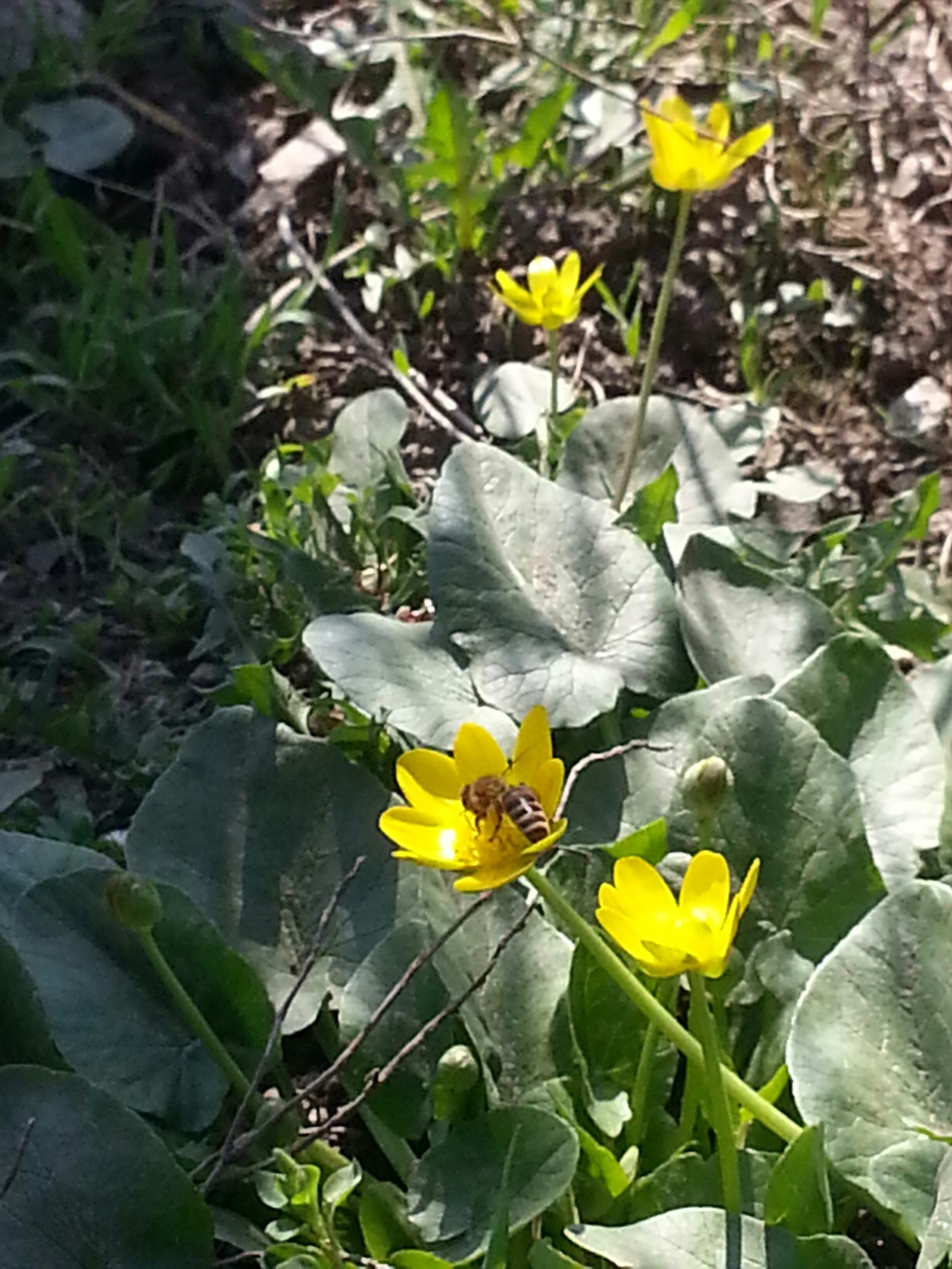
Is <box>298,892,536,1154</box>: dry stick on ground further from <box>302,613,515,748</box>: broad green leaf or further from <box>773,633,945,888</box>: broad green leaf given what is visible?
<box>773,633,945,888</box>: broad green leaf

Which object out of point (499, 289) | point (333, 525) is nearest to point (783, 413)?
point (499, 289)

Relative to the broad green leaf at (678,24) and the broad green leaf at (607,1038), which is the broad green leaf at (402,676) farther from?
the broad green leaf at (678,24)

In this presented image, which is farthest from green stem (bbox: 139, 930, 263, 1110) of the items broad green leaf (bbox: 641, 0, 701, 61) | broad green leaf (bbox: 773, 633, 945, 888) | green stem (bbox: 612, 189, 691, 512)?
broad green leaf (bbox: 641, 0, 701, 61)

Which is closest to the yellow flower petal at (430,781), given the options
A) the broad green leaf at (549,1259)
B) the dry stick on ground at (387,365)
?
the broad green leaf at (549,1259)

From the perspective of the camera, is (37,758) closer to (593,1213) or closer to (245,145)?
(593,1213)

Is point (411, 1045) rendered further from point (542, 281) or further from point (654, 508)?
point (542, 281)
